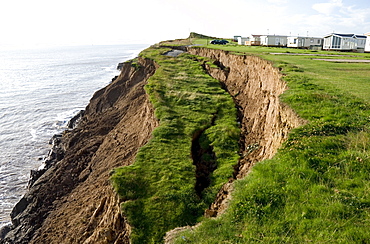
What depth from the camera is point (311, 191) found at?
9445 millimetres

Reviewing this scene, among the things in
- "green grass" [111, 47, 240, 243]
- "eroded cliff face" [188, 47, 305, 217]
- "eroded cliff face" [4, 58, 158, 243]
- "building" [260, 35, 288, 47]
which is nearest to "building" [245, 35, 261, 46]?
"building" [260, 35, 288, 47]

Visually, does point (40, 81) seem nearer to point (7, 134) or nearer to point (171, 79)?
point (7, 134)

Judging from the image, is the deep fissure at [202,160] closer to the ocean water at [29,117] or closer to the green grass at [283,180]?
the green grass at [283,180]

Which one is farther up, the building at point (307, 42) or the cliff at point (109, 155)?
the building at point (307, 42)

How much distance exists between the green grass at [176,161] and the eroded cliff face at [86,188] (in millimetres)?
993

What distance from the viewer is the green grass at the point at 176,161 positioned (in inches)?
484

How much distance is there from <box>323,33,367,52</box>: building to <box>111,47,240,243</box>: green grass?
143ft

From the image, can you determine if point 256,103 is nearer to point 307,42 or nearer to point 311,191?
point 311,191

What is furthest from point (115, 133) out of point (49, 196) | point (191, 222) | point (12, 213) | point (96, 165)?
point (191, 222)

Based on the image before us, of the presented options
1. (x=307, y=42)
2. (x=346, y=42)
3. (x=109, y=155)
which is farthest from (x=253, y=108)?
(x=307, y=42)

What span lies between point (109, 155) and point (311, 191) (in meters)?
19.5

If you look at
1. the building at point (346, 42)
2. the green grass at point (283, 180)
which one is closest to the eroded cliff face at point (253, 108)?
the green grass at point (283, 180)

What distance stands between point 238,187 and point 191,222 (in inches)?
108

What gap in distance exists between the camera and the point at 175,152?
1850 cm
